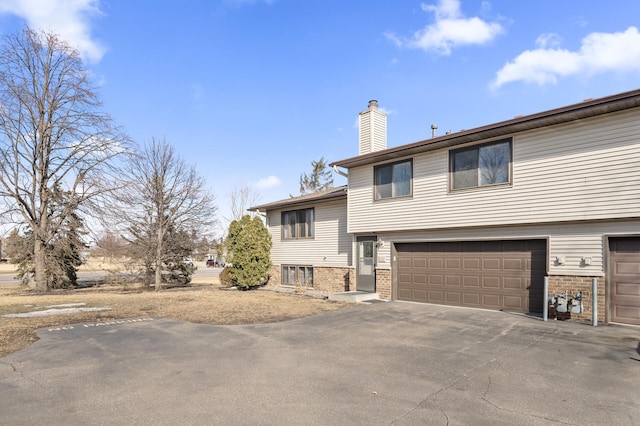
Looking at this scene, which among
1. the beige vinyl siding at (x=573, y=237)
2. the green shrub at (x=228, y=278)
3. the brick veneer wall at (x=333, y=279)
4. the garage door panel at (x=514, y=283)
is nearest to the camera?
the beige vinyl siding at (x=573, y=237)

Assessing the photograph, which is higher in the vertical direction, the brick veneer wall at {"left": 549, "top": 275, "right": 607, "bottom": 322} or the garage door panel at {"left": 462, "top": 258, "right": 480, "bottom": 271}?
the garage door panel at {"left": 462, "top": 258, "right": 480, "bottom": 271}

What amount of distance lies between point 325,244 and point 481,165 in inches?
313

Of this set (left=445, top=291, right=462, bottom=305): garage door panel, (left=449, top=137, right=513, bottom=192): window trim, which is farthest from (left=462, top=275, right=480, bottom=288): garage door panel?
(left=449, top=137, right=513, bottom=192): window trim

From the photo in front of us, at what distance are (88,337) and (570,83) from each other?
15.2 meters

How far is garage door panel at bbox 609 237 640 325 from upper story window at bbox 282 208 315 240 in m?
11.5

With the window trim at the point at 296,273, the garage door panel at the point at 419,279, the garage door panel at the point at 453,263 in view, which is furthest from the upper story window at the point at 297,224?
the garage door panel at the point at 453,263

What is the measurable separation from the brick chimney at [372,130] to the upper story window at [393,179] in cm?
178

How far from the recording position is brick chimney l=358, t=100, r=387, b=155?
15.2 m

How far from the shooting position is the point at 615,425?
382cm

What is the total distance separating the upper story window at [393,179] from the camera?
13.0 m

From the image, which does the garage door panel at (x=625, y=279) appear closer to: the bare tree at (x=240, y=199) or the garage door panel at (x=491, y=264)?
the garage door panel at (x=491, y=264)

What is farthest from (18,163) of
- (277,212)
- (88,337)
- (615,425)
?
(615,425)

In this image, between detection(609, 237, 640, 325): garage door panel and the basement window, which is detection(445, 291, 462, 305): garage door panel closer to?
detection(609, 237, 640, 325): garage door panel

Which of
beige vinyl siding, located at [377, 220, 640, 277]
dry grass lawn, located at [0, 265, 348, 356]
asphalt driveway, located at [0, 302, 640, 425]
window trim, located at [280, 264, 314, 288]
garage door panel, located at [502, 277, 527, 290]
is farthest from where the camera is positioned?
window trim, located at [280, 264, 314, 288]
